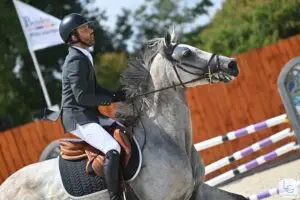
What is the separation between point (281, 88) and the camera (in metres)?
8.31

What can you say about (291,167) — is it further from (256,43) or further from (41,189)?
(256,43)

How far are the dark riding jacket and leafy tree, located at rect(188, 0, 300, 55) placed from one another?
55.4ft

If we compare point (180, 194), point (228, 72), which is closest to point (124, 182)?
point (180, 194)

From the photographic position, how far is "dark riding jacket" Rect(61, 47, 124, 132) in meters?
5.43

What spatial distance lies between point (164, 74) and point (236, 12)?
2371 cm

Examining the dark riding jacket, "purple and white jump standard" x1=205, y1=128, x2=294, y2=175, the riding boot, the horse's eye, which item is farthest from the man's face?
"purple and white jump standard" x1=205, y1=128, x2=294, y2=175

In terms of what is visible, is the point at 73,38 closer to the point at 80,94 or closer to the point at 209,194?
the point at 80,94

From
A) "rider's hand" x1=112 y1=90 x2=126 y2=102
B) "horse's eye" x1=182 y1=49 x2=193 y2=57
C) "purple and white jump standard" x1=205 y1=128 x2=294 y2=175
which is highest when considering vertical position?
"horse's eye" x1=182 y1=49 x2=193 y2=57

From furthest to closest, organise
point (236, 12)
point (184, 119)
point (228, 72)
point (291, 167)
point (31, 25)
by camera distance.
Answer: point (236, 12) → point (31, 25) → point (291, 167) → point (184, 119) → point (228, 72)

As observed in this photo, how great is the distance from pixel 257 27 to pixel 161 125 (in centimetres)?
1801

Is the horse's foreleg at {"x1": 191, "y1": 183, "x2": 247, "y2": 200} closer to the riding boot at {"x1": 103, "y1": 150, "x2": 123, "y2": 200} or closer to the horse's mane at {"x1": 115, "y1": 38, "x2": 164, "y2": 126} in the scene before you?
the riding boot at {"x1": 103, "y1": 150, "x2": 123, "y2": 200}

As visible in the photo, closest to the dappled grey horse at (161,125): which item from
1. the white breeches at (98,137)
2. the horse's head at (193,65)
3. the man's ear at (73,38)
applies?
the horse's head at (193,65)

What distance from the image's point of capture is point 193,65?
5.52 meters

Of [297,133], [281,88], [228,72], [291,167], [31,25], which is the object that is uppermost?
[31,25]
